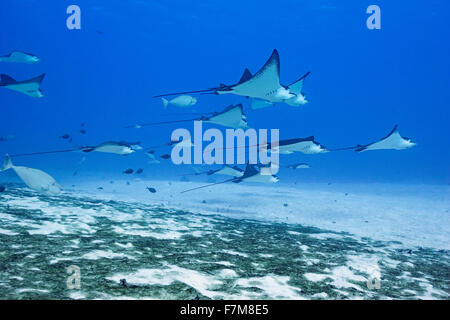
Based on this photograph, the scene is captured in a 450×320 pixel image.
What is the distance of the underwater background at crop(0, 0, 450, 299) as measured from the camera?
3.77 m

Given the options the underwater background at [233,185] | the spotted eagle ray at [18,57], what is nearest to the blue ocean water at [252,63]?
the underwater background at [233,185]

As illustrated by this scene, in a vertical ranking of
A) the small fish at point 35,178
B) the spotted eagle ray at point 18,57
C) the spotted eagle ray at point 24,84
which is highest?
the spotted eagle ray at point 18,57

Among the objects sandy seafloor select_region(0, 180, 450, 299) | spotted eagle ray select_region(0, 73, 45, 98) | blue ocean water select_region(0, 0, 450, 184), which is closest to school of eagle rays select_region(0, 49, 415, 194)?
spotted eagle ray select_region(0, 73, 45, 98)

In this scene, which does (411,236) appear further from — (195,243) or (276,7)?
(276,7)

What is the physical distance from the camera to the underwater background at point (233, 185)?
3.77m

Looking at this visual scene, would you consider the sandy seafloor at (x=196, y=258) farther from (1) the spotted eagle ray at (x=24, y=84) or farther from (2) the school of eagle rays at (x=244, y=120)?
(1) the spotted eagle ray at (x=24, y=84)

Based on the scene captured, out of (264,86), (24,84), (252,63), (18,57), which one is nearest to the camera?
(264,86)

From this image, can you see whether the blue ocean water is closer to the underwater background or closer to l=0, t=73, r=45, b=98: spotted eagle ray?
the underwater background

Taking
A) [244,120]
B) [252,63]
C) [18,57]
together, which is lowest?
[244,120]

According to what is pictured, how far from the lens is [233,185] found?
74.3ft

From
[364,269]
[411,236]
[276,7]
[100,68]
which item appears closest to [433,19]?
[276,7]

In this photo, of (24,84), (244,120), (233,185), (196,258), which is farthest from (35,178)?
(233,185)

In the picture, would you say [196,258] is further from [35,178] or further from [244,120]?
[244,120]
